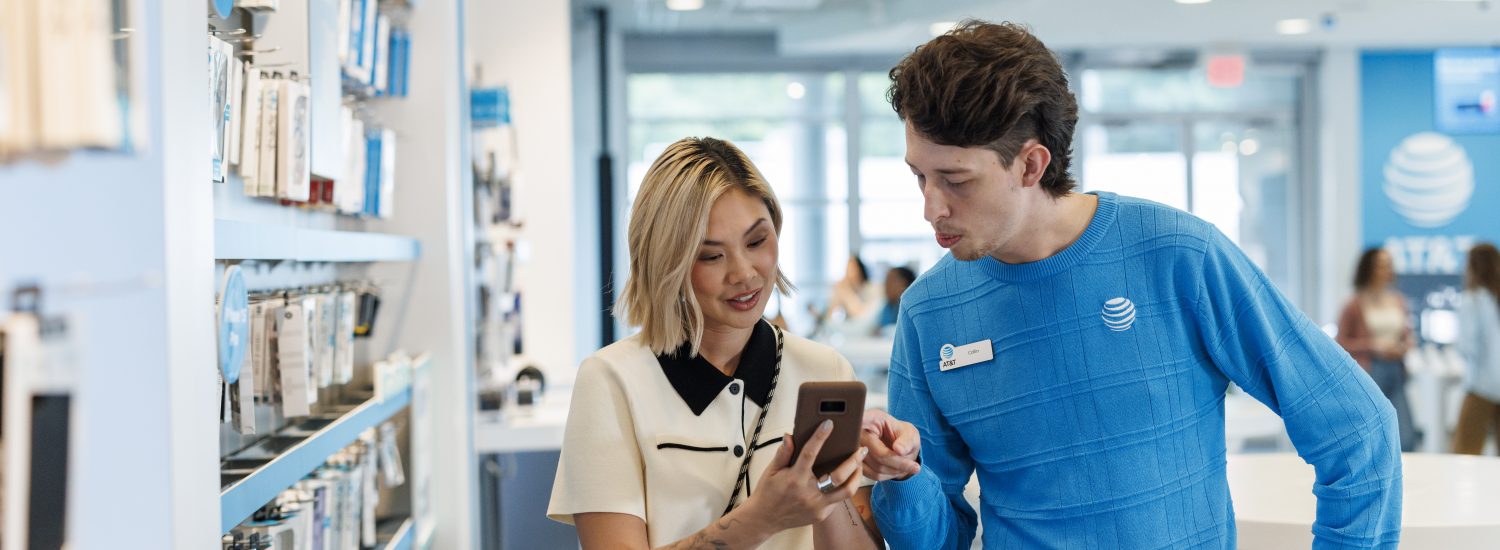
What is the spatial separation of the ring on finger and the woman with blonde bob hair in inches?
3.4

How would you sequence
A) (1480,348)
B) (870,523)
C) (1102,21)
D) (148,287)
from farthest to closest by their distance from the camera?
(1102,21), (1480,348), (870,523), (148,287)

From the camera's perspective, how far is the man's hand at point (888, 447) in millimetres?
1478

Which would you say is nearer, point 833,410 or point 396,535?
point 833,410

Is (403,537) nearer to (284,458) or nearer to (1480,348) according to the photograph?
(284,458)

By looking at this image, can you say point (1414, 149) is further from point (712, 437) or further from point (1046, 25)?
point (712, 437)

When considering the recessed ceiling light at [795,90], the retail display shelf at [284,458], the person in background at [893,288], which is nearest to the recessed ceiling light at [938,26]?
the recessed ceiling light at [795,90]

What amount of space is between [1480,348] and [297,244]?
642 centimetres

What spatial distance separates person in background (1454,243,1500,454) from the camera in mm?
6301

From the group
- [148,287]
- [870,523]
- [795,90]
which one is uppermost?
[795,90]

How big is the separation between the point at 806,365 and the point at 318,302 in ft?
3.51

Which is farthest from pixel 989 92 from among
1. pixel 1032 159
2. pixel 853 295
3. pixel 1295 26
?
pixel 1295 26

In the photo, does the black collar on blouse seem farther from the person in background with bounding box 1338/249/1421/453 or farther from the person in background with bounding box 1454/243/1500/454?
the person in background with bounding box 1338/249/1421/453

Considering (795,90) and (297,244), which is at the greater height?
(795,90)

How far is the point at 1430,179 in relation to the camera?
10.5m
